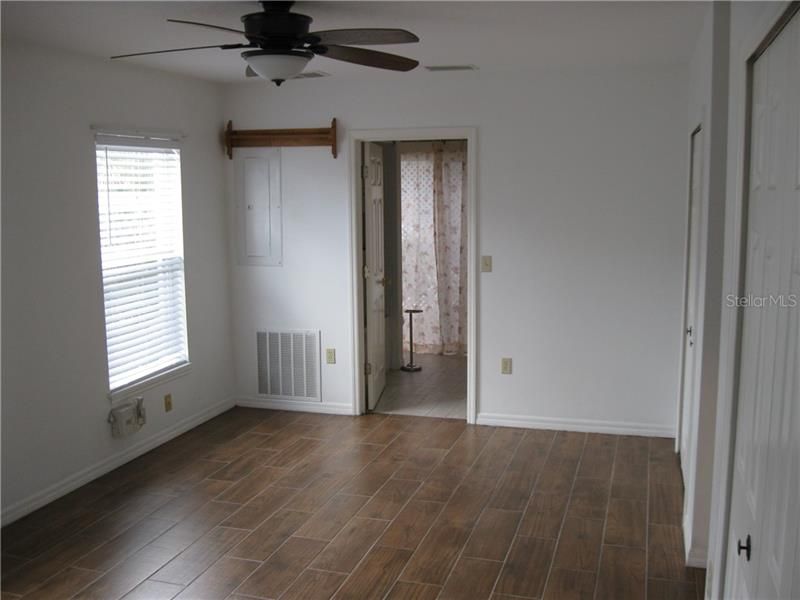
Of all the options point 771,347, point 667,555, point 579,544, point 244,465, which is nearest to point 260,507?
point 244,465

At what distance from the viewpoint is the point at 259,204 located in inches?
229

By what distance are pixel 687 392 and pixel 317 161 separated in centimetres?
302

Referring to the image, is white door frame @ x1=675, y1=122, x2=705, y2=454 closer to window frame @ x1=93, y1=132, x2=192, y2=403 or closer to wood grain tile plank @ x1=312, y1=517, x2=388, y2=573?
wood grain tile plank @ x1=312, y1=517, x2=388, y2=573

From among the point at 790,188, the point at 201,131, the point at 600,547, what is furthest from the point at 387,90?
the point at 790,188

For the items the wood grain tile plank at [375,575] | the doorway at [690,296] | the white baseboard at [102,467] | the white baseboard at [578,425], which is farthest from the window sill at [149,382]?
the doorway at [690,296]

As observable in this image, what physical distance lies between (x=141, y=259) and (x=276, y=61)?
83.7 inches

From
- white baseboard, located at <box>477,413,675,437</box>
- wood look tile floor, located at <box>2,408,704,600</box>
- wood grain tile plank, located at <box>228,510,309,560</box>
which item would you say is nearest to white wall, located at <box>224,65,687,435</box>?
white baseboard, located at <box>477,413,675,437</box>

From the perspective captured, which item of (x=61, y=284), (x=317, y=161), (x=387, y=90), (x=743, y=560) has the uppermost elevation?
(x=387, y=90)

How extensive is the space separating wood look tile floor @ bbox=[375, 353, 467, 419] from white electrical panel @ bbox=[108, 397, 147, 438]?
182 centimetres

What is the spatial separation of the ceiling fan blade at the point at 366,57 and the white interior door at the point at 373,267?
6.94 feet

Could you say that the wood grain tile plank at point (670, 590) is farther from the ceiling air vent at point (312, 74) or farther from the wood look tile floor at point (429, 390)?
the ceiling air vent at point (312, 74)

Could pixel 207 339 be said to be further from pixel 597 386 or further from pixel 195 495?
pixel 597 386

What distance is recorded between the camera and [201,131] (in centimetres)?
555

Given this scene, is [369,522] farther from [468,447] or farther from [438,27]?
[438,27]
